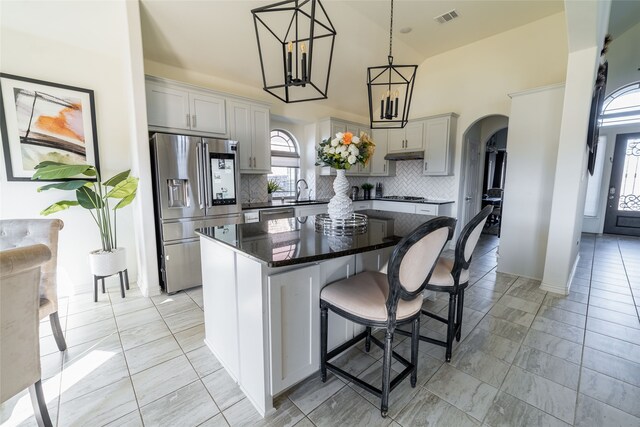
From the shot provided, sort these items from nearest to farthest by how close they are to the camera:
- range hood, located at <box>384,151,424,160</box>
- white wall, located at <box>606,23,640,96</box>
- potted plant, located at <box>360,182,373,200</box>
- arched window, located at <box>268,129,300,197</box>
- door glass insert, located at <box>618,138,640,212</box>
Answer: white wall, located at <box>606,23,640,96</box>, arched window, located at <box>268,129,300,197</box>, range hood, located at <box>384,151,424,160</box>, potted plant, located at <box>360,182,373,200</box>, door glass insert, located at <box>618,138,640,212</box>

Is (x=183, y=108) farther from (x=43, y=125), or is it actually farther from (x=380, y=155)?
(x=380, y=155)

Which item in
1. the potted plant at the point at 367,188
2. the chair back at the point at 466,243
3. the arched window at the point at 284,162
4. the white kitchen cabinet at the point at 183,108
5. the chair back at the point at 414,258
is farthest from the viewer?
the potted plant at the point at 367,188

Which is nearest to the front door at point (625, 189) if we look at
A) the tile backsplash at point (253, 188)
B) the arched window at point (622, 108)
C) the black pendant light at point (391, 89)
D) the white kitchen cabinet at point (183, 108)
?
the arched window at point (622, 108)

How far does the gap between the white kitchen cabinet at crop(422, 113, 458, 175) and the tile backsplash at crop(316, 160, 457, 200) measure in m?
0.33

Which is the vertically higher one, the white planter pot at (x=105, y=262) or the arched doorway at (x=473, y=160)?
the arched doorway at (x=473, y=160)

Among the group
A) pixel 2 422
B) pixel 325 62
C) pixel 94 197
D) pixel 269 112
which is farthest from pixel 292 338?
pixel 325 62

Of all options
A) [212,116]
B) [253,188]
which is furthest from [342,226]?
[253,188]

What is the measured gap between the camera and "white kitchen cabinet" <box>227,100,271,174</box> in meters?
3.58

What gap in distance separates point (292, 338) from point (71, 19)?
3.55 m

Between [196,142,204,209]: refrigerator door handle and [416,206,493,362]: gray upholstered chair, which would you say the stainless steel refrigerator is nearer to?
[196,142,204,209]: refrigerator door handle

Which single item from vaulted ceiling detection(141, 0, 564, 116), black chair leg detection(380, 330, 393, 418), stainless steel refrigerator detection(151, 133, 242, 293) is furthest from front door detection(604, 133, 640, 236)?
stainless steel refrigerator detection(151, 133, 242, 293)

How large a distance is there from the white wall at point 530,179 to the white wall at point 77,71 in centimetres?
469

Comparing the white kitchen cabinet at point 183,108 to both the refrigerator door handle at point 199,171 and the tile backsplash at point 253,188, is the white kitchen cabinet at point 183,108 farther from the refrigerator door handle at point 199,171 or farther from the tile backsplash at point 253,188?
the tile backsplash at point 253,188

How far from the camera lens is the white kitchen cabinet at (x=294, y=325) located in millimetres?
1388
